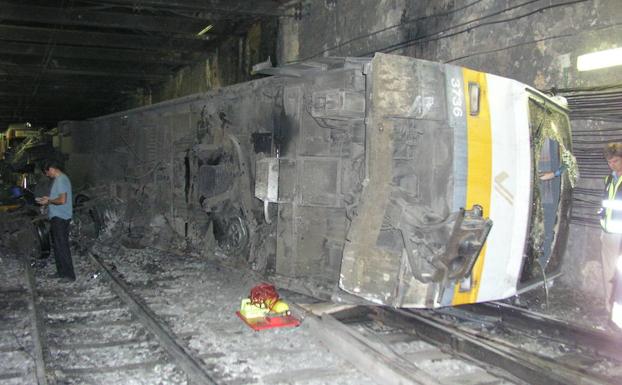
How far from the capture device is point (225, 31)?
1304 cm

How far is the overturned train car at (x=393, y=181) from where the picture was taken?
3912 mm

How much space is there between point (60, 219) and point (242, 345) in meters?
3.80

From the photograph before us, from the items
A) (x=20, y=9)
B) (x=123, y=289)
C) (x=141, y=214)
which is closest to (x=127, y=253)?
(x=141, y=214)

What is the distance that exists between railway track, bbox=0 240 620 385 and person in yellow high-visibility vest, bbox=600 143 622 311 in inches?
47.0

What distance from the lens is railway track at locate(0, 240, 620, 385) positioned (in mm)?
3623

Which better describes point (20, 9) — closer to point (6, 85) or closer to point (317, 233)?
point (317, 233)

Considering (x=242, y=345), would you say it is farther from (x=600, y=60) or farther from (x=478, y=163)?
(x=600, y=60)

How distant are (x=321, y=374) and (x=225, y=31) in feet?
36.1

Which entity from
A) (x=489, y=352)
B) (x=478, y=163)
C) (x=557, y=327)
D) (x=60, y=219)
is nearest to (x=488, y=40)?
(x=478, y=163)

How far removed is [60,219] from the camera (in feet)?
22.3

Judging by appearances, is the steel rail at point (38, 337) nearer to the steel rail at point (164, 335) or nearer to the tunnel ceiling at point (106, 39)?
the steel rail at point (164, 335)

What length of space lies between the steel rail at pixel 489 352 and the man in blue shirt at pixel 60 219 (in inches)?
167

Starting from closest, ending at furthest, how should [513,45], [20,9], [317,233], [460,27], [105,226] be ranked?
[317,233]
[513,45]
[460,27]
[105,226]
[20,9]

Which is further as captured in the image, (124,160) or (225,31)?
(225,31)
